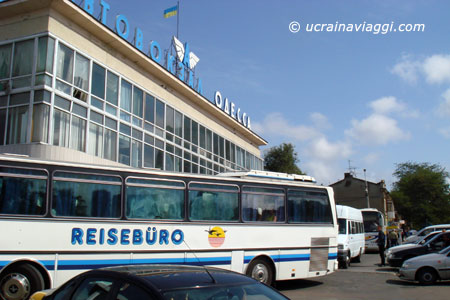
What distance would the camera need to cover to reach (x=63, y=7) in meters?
18.3

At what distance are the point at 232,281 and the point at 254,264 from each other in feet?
27.5

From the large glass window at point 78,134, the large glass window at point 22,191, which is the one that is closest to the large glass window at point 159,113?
the large glass window at point 78,134

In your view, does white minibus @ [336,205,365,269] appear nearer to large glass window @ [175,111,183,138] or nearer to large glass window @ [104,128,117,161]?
large glass window @ [175,111,183,138]

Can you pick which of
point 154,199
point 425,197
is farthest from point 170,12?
point 425,197

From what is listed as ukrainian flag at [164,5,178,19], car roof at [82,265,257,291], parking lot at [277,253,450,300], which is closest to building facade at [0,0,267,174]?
ukrainian flag at [164,5,178,19]

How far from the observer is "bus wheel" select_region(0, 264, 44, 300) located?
881 cm

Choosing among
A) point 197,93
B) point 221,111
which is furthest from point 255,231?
point 221,111

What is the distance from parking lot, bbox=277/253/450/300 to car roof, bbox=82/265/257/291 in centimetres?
799

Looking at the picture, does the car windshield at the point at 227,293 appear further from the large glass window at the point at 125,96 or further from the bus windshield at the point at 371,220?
the bus windshield at the point at 371,220

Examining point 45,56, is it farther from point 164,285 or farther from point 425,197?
point 425,197

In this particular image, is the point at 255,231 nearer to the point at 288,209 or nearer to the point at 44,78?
the point at 288,209

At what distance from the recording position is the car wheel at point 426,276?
45.5 feet

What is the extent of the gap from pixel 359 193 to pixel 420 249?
60.3m

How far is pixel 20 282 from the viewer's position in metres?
8.94
